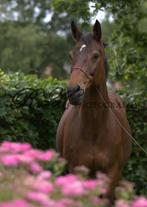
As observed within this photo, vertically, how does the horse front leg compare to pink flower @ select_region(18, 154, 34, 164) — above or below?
below

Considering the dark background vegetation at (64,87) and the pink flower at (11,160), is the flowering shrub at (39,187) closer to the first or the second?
the pink flower at (11,160)

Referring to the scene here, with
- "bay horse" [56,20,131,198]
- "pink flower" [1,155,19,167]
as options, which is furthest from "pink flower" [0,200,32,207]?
"bay horse" [56,20,131,198]

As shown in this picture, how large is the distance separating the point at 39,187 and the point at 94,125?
144 inches

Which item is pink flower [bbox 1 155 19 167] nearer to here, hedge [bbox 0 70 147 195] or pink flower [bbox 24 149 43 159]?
pink flower [bbox 24 149 43 159]

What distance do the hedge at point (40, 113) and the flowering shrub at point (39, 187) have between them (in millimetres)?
4196

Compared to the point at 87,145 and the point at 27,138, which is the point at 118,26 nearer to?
the point at 27,138

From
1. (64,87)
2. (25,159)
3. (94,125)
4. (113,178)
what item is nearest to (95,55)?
(94,125)

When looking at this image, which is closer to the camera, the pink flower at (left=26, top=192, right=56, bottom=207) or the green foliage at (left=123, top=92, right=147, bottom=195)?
the pink flower at (left=26, top=192, right=56, bottom=207)

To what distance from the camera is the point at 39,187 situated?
283 cm

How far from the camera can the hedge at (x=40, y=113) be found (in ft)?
25.0

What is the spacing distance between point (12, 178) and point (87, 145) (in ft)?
11.1

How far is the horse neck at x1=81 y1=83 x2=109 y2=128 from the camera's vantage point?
6348mm

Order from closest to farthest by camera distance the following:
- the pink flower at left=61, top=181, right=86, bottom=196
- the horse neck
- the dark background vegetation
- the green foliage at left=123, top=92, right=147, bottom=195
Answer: the pink flower at left=61, top=181, right=86, bottom=196, the horse neck, the dark background vegetation, the green foliage at left=123, top=92, right=147, bottom=195

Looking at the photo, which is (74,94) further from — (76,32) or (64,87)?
(64,87)
